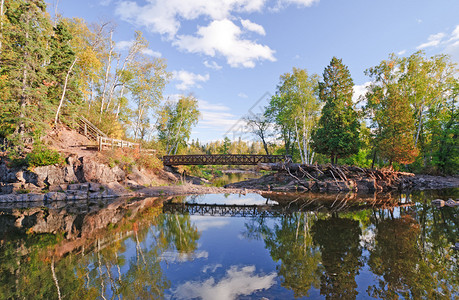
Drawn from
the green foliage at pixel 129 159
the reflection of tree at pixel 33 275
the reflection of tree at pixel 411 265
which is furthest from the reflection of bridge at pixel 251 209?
the green foliage at pixel 129 159

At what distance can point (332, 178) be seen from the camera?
20.9 metres

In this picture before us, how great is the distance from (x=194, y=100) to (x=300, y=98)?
21.0 meters

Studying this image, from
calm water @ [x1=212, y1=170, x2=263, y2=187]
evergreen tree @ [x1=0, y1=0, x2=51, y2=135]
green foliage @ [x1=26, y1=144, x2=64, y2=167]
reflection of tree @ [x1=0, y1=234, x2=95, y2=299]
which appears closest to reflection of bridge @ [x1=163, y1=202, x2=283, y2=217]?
reflection of tree @ [x1=0, y1=234, x2=95, y2=299]

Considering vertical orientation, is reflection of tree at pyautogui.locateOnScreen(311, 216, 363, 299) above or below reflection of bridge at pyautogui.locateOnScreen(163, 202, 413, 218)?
above

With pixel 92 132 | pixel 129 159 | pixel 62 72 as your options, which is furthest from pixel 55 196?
pixel 62 72

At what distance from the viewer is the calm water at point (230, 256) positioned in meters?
4.11

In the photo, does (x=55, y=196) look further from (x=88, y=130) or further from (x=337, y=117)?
(x=337, y=117)

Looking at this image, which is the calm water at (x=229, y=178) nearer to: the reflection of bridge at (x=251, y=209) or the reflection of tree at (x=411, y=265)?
the reflection of bridge at (x=251, y=209)

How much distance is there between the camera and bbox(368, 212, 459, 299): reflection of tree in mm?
3936

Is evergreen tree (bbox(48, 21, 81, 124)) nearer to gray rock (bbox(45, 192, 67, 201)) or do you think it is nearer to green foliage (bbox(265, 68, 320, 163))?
gray rock (bbox(45, 192, 67, 201))

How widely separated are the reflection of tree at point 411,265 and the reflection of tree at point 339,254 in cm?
40

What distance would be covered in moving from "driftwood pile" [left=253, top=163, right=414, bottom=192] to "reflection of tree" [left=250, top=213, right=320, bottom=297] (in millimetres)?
11302

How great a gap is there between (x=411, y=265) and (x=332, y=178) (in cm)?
1726

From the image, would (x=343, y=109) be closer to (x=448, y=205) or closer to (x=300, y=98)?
(x=300, y=98)
